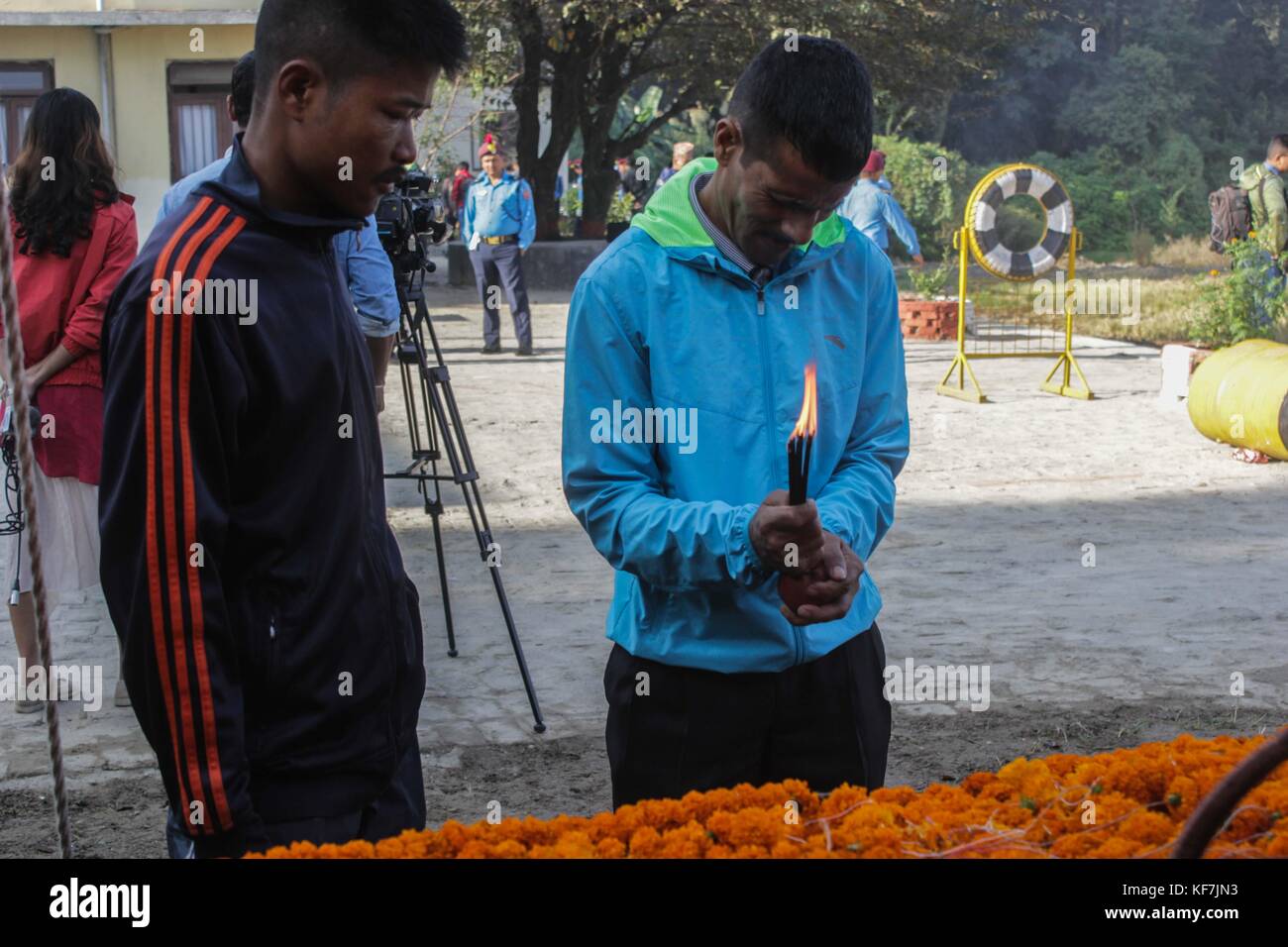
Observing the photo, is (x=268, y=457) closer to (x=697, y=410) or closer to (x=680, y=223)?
(x=697, y=410)

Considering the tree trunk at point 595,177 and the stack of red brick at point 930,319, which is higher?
the tree trunk at point 595,177

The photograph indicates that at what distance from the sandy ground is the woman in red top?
0.80 m

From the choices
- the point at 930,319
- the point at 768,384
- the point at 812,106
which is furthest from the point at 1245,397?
the point at 812,106

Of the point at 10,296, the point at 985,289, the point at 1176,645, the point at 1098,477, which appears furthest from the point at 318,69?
the point at 985,289

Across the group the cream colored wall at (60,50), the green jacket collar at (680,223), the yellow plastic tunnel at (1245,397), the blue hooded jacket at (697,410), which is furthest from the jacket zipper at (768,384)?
the cream colored wall at (60,50)

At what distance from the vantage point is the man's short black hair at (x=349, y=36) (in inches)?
85.5

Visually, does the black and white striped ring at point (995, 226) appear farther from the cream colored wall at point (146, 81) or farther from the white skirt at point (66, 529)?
the cream colored wall at point (146, 81)

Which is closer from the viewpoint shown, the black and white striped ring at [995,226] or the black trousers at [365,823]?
the black trousers at [365,823]

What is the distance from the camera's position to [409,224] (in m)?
5.56

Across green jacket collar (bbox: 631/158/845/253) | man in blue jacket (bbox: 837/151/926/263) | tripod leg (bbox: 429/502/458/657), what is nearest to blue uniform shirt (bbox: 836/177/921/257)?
man in blue jacket (bbox: 837/151/926/263)

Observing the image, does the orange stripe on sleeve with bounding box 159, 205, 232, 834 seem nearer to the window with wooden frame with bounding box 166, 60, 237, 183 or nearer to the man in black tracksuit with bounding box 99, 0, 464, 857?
the man in black tracksuit with bounding box 99, 0, 464, 857

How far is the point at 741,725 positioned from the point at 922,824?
1.92ft

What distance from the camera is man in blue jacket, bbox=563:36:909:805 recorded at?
253cm

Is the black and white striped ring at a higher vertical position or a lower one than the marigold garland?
higher
